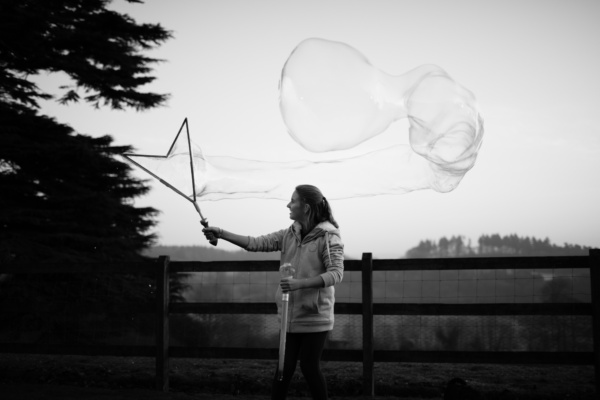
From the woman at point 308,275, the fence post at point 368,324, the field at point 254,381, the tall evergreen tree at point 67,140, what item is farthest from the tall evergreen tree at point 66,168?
the woman at point 308,275

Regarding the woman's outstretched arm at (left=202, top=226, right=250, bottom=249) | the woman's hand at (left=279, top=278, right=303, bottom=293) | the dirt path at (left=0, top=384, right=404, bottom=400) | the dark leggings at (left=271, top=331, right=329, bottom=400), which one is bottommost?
the dirt path at (left=0, top=384, right=404, bottom=400)

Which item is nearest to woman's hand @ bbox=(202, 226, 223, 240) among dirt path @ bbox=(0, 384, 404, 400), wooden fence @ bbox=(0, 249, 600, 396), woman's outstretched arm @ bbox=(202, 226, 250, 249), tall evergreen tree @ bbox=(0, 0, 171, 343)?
woman's outstretched arm @ bbox=(202, 226, 250, 249)

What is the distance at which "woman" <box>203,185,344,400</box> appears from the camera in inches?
153

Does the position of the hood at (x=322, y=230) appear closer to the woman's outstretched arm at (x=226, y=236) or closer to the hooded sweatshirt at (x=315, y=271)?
the hooded sweatshirt at (x=315, y=271)

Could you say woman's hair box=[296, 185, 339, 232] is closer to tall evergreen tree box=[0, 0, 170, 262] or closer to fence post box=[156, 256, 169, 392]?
fence post box=[156, 256, 169, 392]

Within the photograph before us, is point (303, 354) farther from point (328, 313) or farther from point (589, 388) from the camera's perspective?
point (589, 388)

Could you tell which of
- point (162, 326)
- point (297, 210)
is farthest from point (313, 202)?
point (162, 326)

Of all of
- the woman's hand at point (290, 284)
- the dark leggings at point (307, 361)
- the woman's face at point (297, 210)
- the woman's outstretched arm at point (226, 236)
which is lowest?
the dark leggings at point (307, 361)

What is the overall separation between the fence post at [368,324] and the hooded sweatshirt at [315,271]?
206cm

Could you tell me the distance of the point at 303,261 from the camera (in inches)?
160

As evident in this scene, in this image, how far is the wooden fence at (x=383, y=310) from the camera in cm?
582

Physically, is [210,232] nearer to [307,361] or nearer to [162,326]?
[307,361]

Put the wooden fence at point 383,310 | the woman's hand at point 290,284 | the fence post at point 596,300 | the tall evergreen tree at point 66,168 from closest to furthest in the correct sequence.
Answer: the woman's hand at point 290,284 → the fence post at point 596,300 → the wooden fence at point 383,310 → the tall evergreen tree at point 66,168

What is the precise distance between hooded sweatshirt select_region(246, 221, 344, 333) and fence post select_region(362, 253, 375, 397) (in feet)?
6.75
